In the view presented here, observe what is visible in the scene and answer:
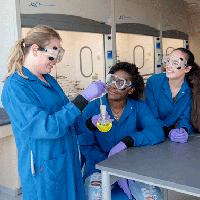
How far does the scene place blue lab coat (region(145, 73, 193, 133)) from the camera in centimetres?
217

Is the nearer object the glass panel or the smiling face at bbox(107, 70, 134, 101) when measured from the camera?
the smiling face at bbox(107, 70, 134, 101)

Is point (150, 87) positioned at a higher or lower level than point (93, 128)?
higher

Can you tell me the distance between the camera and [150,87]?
234 centimetres

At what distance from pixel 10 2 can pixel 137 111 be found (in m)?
1.82

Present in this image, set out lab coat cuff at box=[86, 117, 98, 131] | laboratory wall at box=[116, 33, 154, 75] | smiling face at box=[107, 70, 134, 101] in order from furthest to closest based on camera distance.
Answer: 1. laboratory wall at box=[116, 33, 154, 75]
2. smiling face at box=[107, 70, 134, 101]
3. lab coat cuff at box=[86, 117, 98, 131]

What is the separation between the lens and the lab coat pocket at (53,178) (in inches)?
53.3

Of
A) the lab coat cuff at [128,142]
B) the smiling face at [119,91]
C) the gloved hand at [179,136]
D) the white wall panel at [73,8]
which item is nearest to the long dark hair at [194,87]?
the gloved hand at [179,136]

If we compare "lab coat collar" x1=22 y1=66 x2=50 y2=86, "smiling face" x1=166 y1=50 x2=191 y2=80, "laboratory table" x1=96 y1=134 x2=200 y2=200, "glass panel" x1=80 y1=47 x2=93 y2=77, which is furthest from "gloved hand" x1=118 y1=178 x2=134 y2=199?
"glass panel" x1=80 y1=47 x2=93 y2=77

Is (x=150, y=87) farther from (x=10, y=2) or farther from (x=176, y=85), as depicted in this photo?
(x=10, y=2)

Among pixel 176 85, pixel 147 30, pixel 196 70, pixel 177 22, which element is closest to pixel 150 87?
pixel 176 85

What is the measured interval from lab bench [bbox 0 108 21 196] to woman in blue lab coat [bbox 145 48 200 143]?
1.61m

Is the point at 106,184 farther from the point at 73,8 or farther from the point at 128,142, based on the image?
the point at 73,8

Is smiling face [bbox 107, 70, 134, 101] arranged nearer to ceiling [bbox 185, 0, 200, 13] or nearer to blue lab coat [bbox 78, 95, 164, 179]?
blue lab coat [bbox 78, 95, 164, 179]

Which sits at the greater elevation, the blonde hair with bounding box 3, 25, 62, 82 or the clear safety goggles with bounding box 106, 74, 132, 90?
the blonde hair with bounding box 3, 25, 62, 82
